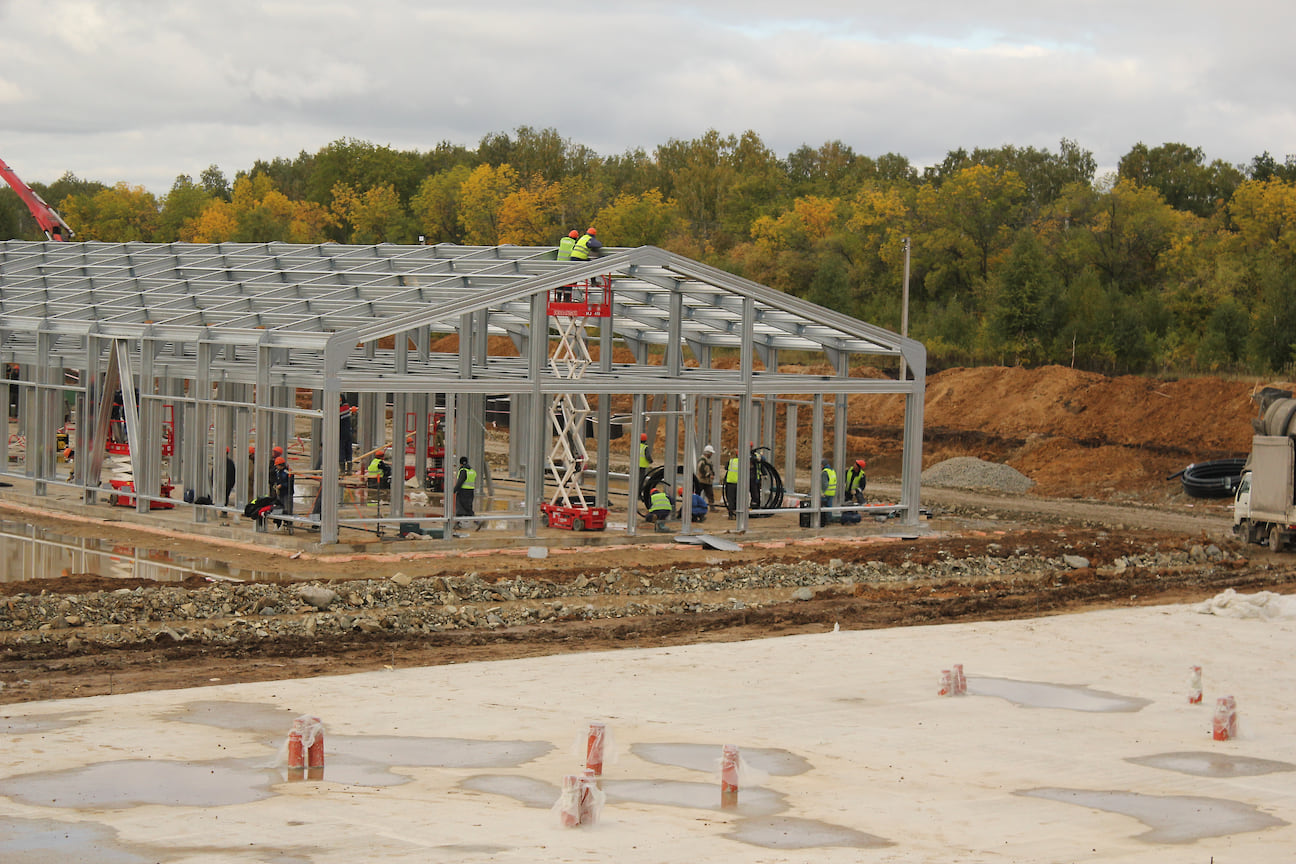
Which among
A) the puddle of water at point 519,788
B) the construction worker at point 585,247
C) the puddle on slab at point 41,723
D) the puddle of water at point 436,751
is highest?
the construction worker at point 585,247

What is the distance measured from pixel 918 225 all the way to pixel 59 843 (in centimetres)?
6276

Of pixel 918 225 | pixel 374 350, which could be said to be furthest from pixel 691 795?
pixel 918 225

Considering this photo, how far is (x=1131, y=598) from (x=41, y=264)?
92.5 feet

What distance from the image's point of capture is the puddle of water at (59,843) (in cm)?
907

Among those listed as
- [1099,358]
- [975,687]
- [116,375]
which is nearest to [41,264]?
[116,375]

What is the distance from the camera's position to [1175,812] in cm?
1109

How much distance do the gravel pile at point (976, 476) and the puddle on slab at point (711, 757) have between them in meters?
28.2

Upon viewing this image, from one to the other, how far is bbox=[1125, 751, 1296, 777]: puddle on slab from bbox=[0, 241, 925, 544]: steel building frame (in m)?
13.8

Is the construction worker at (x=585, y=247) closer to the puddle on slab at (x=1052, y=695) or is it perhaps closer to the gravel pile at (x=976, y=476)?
the puddle on slab at (x=1052, y=695)

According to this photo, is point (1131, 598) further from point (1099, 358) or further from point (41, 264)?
point (1099, 358)

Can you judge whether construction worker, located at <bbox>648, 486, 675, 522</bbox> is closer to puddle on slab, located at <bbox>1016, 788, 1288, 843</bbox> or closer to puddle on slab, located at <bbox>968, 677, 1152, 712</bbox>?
puddle on slab, located at <bbox>968, 677, 1152, 712</bbox>

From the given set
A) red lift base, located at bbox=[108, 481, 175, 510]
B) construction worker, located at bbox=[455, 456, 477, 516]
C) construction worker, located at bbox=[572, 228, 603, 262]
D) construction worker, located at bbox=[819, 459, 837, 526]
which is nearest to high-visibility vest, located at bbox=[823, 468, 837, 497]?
construction worker, located at bbox=[819, 459, 837, 526]

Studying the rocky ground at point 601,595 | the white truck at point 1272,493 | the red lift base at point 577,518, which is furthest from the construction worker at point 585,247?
the white truck at point 1272,493

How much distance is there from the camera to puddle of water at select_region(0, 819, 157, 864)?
9070mm
